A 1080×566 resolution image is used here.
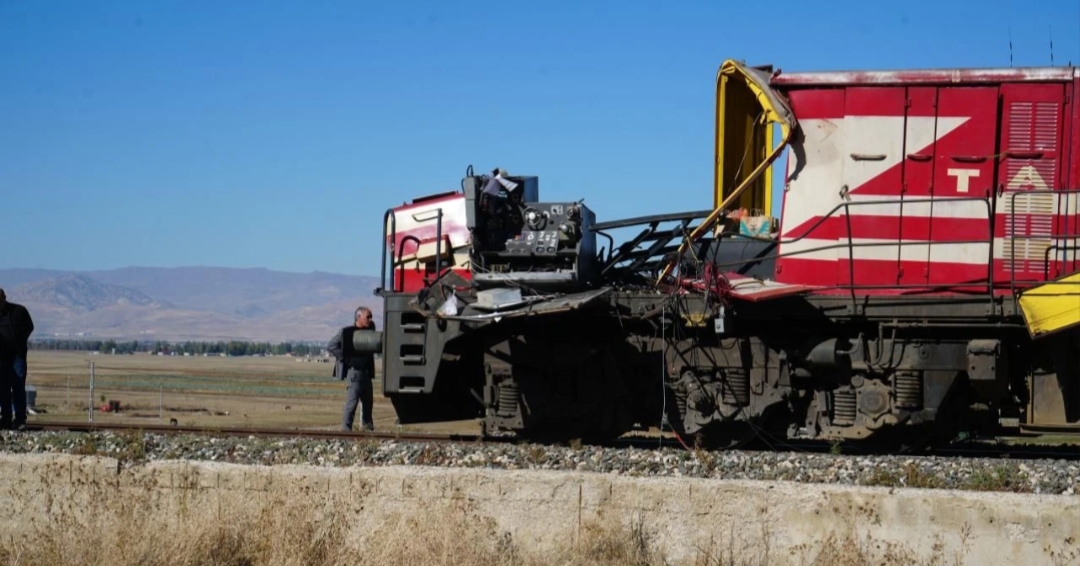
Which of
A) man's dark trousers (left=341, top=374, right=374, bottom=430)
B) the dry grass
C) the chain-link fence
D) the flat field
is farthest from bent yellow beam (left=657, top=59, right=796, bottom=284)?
the chain-link fence

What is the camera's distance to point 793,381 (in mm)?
12078

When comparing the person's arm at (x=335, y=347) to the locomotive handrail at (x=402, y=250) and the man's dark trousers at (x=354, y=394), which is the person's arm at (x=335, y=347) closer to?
the man's dark trousers at (x=354, y=394)

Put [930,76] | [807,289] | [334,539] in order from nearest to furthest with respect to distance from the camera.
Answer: [334,539], [807,289], [930,76]

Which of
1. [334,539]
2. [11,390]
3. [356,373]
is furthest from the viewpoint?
[356,373]

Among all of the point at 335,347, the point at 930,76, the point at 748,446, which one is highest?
the point at 930,76

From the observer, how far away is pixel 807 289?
38.0 feet

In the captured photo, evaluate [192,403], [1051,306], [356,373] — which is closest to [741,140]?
[1051,306]

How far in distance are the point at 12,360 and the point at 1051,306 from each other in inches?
462

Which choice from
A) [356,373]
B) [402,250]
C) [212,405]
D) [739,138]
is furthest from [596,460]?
[212,405]

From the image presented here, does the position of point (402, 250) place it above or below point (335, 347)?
above

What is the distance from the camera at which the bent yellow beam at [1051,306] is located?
10.3 metres

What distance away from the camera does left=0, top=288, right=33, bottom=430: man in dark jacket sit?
→ 558 inches

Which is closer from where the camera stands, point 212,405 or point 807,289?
point 807,289

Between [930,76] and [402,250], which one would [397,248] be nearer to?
[402,250]
